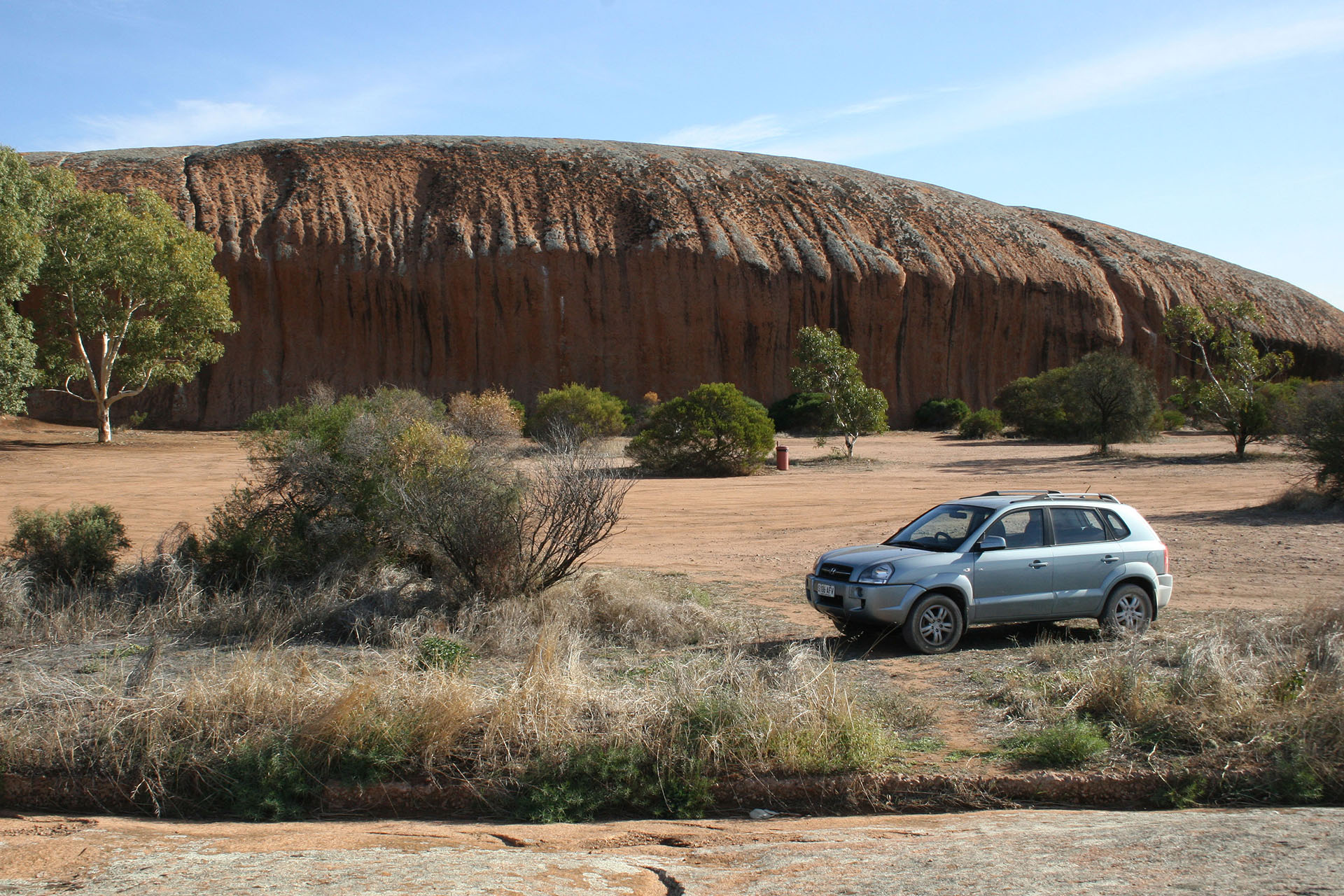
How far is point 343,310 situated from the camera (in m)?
48.6

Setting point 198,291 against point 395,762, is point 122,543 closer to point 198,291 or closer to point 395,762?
point 395,762

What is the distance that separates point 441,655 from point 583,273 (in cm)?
4442

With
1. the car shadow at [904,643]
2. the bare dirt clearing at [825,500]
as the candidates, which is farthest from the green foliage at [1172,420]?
the car shadow at [904,643]

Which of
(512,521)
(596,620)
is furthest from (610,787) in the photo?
(512,521)

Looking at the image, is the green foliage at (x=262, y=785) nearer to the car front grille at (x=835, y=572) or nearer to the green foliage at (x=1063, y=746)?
the green foliage at (x=1063, y=746)

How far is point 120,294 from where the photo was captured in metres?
35.1

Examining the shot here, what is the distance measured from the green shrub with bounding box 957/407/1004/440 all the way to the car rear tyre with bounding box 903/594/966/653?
3922 cm

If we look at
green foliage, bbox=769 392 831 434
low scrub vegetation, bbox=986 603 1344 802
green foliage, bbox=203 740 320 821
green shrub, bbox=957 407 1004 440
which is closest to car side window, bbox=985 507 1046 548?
low scrub vegetation, bbox=986 603 1344 802

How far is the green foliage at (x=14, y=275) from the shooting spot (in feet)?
92.9

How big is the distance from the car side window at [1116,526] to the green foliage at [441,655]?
6.45 m

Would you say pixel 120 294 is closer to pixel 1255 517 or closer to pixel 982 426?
pixel 1255 517

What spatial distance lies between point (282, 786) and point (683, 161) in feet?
180

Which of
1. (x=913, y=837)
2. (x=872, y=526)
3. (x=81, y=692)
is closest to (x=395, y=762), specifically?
(x=81, y=692)

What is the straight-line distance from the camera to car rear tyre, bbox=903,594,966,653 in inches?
350
